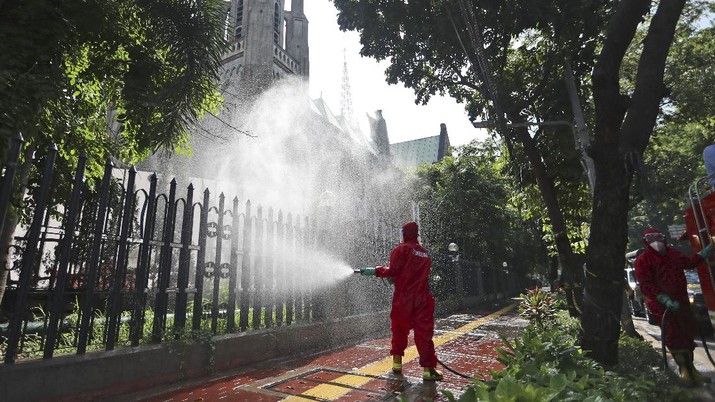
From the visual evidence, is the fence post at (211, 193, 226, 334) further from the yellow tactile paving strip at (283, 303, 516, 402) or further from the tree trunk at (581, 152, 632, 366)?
the tree trunk at (581, 152, 632, 366)

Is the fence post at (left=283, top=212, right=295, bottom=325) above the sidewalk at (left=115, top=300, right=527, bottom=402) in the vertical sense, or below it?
above

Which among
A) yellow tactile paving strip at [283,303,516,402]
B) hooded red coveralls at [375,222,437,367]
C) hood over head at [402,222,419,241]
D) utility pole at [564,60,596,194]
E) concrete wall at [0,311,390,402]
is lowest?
yellow tactile paving strip at [283,303,516,402]

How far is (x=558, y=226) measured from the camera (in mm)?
9289

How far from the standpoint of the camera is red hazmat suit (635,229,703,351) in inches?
187

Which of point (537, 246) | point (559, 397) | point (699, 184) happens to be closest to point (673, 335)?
point (699, 184)

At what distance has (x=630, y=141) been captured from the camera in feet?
11.7

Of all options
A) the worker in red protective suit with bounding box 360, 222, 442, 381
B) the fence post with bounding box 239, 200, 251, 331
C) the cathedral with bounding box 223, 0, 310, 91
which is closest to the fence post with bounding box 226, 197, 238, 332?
the fence post with bounding box 239, 200, 251, 331

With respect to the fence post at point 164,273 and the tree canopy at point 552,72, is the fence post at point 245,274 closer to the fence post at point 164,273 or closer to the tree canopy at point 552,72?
the fence post at point 164,273

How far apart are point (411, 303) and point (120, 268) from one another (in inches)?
127

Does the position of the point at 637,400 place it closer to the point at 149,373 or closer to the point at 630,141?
the point at 630,141

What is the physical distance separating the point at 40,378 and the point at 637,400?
4.12m

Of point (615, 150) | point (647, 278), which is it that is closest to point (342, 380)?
point (615, 150)

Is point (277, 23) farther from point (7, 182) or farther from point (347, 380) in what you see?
point (347, 380)

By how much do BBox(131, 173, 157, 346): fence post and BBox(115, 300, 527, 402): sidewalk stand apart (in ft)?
2.19
